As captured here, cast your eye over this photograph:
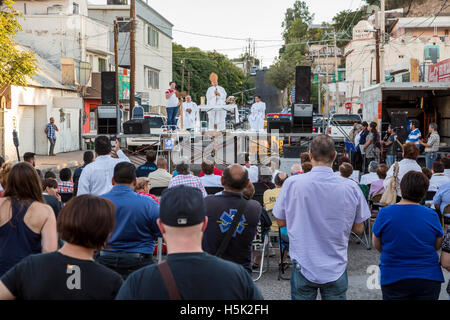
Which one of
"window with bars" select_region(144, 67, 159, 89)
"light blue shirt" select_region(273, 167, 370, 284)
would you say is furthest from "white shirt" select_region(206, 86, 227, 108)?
"window with bars" select_region(144, 67, 159, 89)

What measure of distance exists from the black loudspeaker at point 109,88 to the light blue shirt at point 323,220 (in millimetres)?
14704

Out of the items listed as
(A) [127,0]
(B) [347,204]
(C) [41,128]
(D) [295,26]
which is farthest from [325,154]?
Answer: (D) [295,26]

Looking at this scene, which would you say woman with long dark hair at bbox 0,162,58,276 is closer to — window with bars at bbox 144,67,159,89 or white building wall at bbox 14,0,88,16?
white building wall at bbox 14,0,88,16

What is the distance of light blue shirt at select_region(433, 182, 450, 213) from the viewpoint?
293 inches

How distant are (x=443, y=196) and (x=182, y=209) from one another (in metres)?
6.07

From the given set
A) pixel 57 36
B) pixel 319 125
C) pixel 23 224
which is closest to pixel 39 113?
pixel 57 36

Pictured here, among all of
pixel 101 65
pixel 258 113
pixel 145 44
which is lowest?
pixel 258 113

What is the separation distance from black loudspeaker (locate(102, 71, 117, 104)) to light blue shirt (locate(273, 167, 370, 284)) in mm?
14704

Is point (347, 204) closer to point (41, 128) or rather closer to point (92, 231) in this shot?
point (92, 231)

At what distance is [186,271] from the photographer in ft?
7.34

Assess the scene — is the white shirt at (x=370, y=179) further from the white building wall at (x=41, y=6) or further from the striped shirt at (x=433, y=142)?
the white building wall at (x=41, y=6)

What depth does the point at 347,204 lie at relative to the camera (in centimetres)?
402

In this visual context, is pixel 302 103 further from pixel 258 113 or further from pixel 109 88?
pixel 109 88

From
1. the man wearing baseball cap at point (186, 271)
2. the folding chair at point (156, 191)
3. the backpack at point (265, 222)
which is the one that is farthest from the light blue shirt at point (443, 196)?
the man wearing baseball cap at point (186, 271)
